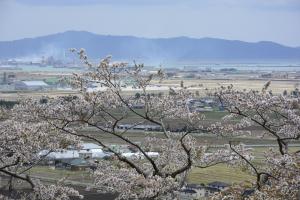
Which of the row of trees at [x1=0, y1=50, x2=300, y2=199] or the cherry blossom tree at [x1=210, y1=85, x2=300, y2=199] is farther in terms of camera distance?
the row of trees at [x1=0, y1=50, x2=300, y2=199]

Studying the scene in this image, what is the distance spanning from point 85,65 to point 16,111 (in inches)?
54.7

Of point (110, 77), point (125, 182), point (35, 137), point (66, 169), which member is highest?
point (110, 77)

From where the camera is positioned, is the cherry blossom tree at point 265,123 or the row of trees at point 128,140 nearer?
the cherry blossom tree at point 265,123

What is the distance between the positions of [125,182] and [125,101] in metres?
1.42

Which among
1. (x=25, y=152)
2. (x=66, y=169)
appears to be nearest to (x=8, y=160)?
(x=25, y=152)

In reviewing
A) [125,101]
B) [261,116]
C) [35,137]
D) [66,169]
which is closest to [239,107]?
[261,116]

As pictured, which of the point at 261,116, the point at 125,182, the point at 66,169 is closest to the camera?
the point at 125,182

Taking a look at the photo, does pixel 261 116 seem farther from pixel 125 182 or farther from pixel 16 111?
pixel 16 111

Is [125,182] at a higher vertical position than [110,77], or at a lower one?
lower

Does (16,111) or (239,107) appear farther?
(16,111)

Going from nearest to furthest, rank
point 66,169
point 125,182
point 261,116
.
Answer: point 125,182 → point 261,116 → point 66,169

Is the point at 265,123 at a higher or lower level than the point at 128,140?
higher

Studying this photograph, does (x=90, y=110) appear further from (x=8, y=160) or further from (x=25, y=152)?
Result: (x=8, y=160)

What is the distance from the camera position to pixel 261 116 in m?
7.93
